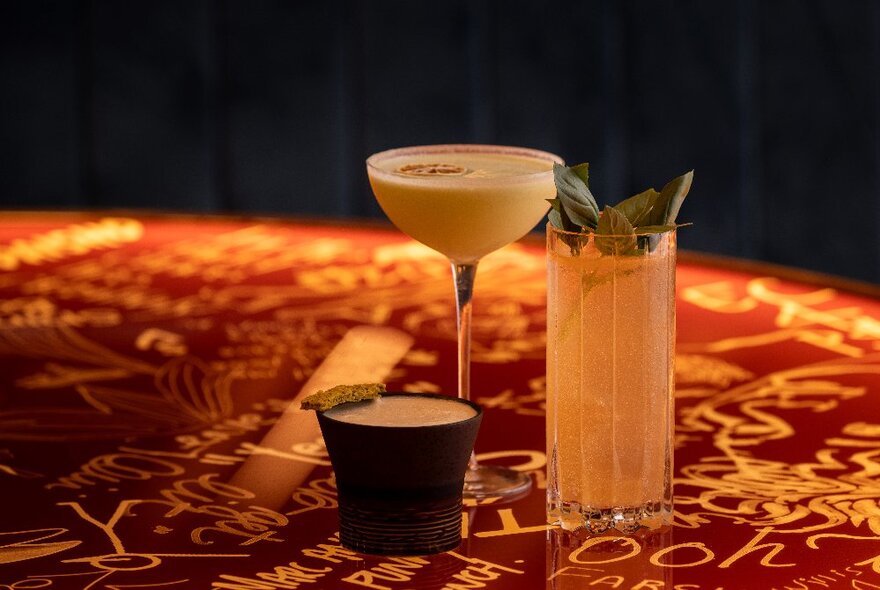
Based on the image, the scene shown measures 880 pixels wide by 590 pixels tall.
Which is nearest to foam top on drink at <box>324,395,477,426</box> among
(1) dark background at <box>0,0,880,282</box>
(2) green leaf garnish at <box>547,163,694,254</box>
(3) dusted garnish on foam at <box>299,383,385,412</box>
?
(3) dusted garnish on foam at <box>299,383,385,412</box>

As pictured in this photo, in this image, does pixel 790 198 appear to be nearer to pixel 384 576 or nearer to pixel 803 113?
pixel 803 113

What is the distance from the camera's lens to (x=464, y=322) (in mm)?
885

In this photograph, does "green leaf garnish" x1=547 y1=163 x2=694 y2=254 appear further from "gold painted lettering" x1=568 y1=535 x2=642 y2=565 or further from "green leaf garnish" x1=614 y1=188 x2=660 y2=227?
"gold painted lettering" x1=568 y1=535 x2=642 y2=565

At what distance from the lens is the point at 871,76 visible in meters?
2.64

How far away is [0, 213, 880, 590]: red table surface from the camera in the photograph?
2.24ft

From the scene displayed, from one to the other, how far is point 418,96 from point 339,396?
1.98m

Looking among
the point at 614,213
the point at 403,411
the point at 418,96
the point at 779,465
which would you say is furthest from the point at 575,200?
the point at 418,96

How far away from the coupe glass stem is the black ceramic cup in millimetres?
143

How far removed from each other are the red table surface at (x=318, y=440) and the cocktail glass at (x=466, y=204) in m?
0.09

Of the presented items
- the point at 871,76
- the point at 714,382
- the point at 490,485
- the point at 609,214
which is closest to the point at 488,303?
the point at 714,382

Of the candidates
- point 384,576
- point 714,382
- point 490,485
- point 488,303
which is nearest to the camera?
point 384,576

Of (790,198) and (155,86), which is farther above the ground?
(155,86)

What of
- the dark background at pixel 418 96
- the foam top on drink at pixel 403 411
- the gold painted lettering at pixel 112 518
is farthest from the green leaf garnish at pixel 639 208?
the dark background at pixel 418 96

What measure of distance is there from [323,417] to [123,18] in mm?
2055
